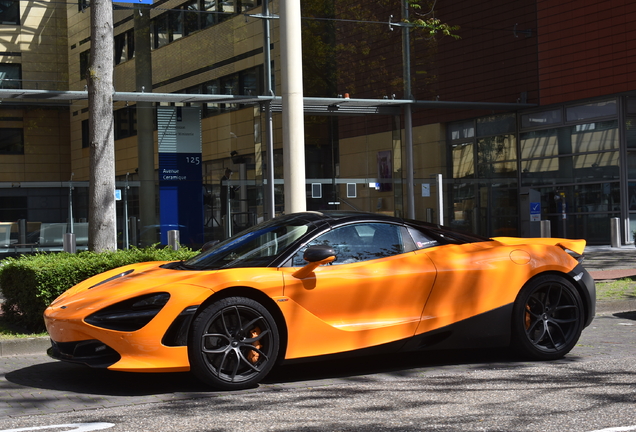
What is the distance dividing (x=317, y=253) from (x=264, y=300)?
1.73 ft

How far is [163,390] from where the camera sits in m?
5.84

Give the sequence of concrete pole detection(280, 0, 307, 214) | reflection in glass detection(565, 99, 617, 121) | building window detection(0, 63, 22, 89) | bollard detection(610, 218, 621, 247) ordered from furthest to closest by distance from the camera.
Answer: reflection in glass detection(565, 99, 617, 121), bollard detection(610, 218, 621, 247), building window detection(0, 63, 22, 89), concrete pole detection(280, 0, 307, 214)

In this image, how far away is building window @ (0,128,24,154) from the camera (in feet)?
54.1

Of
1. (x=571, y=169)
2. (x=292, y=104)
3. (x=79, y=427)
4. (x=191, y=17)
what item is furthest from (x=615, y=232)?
(x=79, y=427)

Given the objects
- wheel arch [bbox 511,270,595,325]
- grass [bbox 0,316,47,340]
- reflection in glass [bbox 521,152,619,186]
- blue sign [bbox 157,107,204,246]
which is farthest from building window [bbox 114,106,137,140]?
wheel arch [bbox 511,270,595,325]

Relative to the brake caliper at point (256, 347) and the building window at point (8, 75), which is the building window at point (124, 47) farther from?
the brake caliper at point (256, 347)

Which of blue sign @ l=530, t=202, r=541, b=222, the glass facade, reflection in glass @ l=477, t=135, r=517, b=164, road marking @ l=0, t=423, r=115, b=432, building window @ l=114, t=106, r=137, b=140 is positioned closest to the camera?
road marking @ l=0, t=423, r=115, b=432

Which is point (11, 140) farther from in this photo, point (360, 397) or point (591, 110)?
point (591, 110)

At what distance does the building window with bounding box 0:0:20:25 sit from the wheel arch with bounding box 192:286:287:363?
13418mm

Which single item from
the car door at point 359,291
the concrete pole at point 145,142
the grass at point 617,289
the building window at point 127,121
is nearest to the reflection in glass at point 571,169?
the grass at point 617,289

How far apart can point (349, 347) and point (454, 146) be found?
55.6 ft

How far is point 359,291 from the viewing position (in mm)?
6094

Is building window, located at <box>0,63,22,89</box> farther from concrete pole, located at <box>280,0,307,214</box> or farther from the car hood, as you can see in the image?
the car hood

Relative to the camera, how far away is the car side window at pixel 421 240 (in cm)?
657
